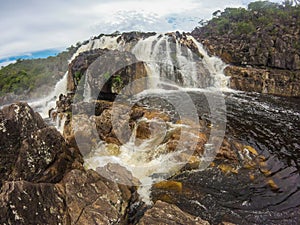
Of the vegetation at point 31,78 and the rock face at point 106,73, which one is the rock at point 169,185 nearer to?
the rock face at point 106,73

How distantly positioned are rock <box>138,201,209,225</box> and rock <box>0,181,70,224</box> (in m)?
1.81

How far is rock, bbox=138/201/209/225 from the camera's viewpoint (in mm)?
5762

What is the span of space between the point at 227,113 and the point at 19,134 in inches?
497

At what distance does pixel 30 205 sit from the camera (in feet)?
16.9

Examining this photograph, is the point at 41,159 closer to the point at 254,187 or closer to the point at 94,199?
the point at 94,199

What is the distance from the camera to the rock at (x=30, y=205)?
4.90 m

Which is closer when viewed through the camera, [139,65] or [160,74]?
[139,65]

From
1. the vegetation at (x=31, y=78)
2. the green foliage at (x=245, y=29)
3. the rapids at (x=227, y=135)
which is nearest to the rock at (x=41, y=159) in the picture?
the rapids at (x=227, y=135)

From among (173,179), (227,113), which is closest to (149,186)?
(173,179)

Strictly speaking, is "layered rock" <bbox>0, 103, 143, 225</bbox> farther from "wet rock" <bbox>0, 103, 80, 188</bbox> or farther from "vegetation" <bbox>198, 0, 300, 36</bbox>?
"vegetation" <bbox>198, 0, 300, 36</bbox>

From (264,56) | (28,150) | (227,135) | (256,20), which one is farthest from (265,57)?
(28,150)

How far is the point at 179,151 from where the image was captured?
10.8m

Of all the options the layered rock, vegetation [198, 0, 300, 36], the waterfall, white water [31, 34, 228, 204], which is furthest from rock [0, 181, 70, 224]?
vegetation [198, 0, 300, 36]

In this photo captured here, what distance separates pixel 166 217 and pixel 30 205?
117 inches
